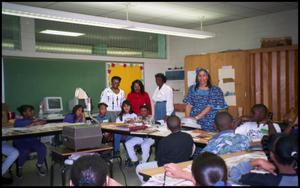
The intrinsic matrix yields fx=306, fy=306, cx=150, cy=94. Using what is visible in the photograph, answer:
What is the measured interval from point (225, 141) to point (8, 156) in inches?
56.1

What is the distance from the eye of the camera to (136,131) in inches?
131

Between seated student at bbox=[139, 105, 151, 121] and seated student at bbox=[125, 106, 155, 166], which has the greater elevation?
seated student at bbox=[139, 105, 151, 121]

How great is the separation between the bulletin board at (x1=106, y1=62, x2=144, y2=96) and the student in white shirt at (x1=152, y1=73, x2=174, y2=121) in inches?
51.1

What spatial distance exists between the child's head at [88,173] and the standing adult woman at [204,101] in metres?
2.04

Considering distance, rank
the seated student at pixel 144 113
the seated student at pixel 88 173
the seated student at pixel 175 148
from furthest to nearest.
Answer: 1. the seated student at pixel 144 113
2. the seated student at pixel 175 148
3. the seated student at pixel 88 173

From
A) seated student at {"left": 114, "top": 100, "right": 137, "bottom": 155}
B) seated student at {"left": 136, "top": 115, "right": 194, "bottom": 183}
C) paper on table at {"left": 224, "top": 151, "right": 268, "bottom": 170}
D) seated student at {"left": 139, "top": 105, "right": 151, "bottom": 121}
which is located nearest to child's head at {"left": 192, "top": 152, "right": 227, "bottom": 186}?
paper on table at {"left": 224, "top": 151, "right": 268, "bottom": 170}

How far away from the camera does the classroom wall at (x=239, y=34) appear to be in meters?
4.72

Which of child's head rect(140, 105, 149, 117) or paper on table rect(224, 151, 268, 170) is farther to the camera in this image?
child's head rect(140, 105, 149, 117)

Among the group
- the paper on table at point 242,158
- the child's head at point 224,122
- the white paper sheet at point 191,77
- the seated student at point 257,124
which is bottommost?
the paper on table at point 242,158

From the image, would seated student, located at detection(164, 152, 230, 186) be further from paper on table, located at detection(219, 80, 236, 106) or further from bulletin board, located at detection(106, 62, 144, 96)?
bulletin board, located at detection(106, 62, 144, 96)

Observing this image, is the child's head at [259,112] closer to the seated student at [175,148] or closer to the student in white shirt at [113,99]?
the seated student at [175,148]

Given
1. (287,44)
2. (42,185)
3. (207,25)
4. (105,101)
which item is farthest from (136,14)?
(42,185)

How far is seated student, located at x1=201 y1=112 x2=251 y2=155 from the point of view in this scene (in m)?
2.01

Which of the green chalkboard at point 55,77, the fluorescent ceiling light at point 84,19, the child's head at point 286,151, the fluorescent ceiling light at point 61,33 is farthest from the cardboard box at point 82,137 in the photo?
the fluorescent ceiling light at point 61,33
